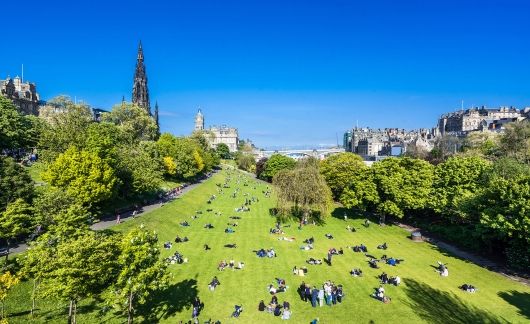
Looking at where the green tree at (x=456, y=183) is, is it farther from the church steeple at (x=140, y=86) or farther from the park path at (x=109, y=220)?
the church steeple at (x=140, y=86)

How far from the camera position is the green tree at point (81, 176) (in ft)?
141

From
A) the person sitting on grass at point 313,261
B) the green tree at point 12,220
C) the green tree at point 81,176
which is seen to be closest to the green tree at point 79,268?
the green tree at point 12,220

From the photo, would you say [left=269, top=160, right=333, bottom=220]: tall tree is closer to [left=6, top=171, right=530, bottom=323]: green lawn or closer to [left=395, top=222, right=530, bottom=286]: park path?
[left=6, top=171, right=530, bottom=323]: green lawn

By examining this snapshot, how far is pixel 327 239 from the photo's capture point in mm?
48094

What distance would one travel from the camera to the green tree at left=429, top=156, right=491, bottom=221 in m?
51.2

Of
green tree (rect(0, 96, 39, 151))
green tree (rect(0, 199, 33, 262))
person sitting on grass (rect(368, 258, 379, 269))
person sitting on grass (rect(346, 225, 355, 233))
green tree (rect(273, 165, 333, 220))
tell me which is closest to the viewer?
green tree (rect(0, 199, 33, 262))

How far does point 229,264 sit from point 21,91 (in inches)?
4350

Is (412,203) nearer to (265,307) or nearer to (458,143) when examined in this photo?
(265,307)

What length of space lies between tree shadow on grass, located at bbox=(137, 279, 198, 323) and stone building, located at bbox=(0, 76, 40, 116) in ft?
331

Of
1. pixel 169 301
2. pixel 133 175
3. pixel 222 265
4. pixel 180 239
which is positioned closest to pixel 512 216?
pixel 222 265

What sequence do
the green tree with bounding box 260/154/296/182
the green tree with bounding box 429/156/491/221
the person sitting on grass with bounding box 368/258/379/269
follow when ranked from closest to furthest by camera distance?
the person sitting on grass with bounding box 368/258/379/269 → the green tree with bounding box 429/156/491/221 → the green tree with bounding box 260/154/296/182

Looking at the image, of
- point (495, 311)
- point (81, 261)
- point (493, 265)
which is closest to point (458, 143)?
point (493, 265)

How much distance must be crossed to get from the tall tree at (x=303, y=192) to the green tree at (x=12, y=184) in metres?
32.0

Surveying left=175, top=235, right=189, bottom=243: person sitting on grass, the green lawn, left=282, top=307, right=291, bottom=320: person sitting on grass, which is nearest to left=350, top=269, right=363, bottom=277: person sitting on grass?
the green lawn
